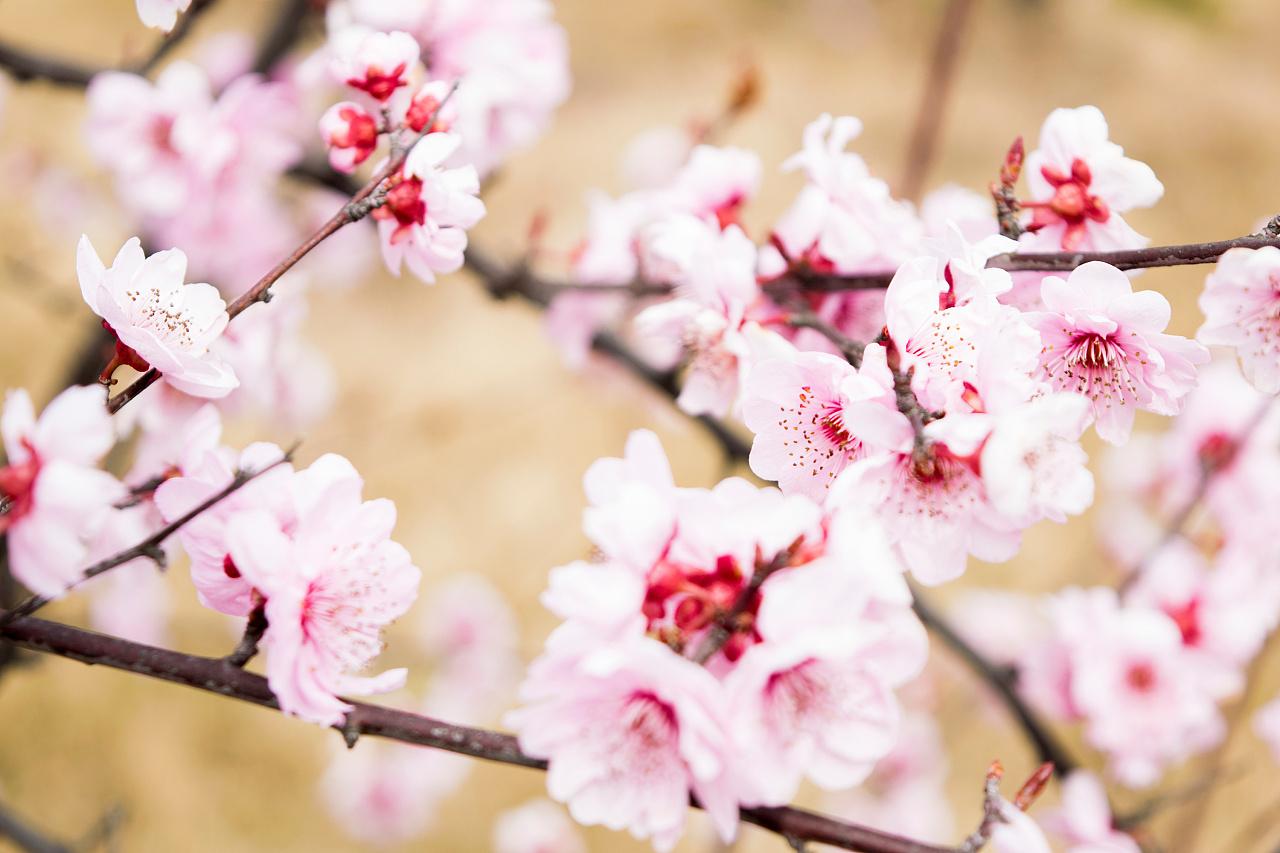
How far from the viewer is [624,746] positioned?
373 millimetres

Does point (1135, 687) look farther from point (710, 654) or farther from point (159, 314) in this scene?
point (159, 314)

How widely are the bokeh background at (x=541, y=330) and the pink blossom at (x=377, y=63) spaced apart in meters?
0.36

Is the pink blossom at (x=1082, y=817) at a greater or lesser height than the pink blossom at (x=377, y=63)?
lesser

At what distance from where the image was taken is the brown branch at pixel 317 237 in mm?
400

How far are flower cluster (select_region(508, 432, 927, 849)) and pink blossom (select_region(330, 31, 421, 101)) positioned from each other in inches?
10.7

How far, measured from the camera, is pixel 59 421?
0.35m

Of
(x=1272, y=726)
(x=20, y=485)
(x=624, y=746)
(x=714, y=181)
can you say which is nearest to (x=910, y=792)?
(x=1272, y=726)

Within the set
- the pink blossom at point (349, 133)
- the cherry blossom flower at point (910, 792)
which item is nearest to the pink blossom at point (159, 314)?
the pink blossom at point (349, 133)

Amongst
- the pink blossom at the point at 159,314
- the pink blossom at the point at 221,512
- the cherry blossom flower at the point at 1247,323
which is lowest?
the pink blossom at the point at 221,512

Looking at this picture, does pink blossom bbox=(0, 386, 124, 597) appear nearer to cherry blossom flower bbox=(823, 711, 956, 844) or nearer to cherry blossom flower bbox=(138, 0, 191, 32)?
cherry blossom flower bbox=(138, 0, 191, 32)

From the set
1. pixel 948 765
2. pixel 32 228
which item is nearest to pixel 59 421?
pixel 948 765

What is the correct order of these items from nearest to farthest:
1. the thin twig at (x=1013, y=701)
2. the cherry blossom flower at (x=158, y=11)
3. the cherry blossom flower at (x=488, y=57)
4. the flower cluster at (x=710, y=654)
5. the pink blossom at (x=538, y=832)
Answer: the flower cluster at (x=710, y=654) < the cherry blossom flower at (x=158, y=11) < the cherry blossom flower at (x=488, y=57) < the thin twig at (x=1013, y=701) < the pink blossom at (x=538, y=832)

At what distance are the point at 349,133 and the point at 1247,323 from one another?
45cm

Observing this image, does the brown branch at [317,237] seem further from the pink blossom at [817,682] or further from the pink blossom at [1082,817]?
the pink blossom at [1082,817]
